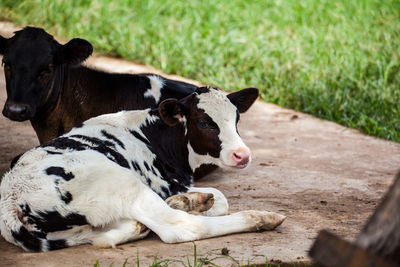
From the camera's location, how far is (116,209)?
13.3ft

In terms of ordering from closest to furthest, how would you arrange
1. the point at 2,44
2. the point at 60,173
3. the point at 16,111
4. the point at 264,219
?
the point at 60,173, the point at 264,219, the point at 16,111, the point at 2,44

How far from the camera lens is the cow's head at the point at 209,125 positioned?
4.87m

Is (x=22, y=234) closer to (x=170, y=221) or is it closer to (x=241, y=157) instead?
(x=170, y=221)

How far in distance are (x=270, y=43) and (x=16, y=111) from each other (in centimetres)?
577

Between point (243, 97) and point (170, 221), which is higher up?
point (243, 97)

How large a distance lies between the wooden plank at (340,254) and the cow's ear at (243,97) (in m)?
2.92

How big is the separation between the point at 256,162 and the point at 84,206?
2.78 metres

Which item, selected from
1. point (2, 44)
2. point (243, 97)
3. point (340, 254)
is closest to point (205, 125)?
point (243, 97)

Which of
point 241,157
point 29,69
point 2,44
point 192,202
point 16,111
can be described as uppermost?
point 2,44

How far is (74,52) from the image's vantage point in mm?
5859

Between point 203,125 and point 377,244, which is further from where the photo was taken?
point 203,125

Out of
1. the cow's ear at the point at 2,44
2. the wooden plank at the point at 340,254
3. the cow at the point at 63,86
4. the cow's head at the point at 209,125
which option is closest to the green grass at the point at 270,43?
the cow at the point at 63,86

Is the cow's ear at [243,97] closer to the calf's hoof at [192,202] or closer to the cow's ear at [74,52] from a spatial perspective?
the calf's hoof at [192,202]

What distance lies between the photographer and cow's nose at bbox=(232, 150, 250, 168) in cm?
476
